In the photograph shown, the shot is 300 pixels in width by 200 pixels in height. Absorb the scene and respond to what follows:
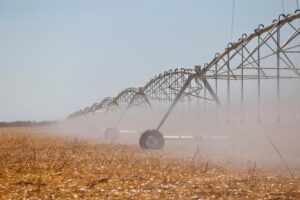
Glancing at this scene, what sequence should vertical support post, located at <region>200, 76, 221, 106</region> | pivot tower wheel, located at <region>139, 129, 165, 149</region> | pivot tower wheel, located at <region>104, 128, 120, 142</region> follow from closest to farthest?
vertical support post, located at <region>200, 76, 221, 106</region>
pivot tower wheel, located at <region>139, 129, 165, 149</region>
pivot tower wheel, located at <region>104, 128, 120, 142</region>

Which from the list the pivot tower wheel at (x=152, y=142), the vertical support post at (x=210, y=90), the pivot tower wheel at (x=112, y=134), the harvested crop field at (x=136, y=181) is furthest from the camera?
the pivot tower wheel at (x=112, y=134)

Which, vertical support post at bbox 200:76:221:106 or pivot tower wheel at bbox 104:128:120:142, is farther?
pivot tower wheel at bbox 104:128:120:142

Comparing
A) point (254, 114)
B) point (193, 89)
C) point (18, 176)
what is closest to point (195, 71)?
point (193, 89)

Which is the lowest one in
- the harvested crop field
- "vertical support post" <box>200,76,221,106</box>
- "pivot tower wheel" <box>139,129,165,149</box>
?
the harvested crop field

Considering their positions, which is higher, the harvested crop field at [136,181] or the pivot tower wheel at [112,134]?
the pivot tower wheel at [112,134]

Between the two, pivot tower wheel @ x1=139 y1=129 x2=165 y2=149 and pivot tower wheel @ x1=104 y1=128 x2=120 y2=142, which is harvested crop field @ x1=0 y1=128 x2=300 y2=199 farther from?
pivot tower wheel @ x1=104 y1=128 x2=120 y2=142

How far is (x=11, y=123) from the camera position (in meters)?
134

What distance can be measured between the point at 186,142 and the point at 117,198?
24.8 metres

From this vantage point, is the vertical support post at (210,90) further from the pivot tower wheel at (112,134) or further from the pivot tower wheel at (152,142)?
the pivot tower wheel at (112,134)

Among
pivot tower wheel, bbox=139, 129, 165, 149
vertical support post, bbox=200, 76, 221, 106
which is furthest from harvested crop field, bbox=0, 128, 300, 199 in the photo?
vertical support post, bbox=200, 76, 221, 106

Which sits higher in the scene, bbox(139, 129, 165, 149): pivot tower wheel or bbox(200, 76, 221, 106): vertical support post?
bbox(200, 76, 221, 106): vertical support post

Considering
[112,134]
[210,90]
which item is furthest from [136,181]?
[112,134]

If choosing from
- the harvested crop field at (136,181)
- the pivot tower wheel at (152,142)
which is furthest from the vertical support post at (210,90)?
the harvested crop field at (136,181)

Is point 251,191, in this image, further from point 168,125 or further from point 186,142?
point 168,125
